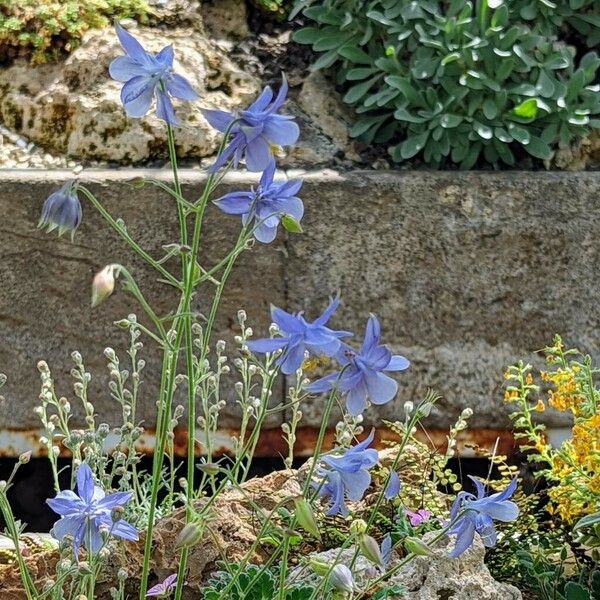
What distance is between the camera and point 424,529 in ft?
8.46

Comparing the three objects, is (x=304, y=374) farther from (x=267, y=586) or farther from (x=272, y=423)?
(x=267, y=586)

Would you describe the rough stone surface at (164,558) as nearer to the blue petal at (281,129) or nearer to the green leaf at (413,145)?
the blue petal at (281,129)

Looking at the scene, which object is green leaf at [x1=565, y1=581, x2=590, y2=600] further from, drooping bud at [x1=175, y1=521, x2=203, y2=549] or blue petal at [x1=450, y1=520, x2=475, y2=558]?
drooping bud at [x1=175, y1=521, x2=203, y2=549]

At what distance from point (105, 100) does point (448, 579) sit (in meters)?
2.13

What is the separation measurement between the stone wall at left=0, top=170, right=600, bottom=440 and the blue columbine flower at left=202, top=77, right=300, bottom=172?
75.7 inches

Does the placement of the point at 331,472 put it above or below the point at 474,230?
above

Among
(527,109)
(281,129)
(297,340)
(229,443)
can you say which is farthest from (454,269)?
(297,340)

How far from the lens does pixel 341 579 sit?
1.63 metres

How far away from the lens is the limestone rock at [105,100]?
3855 millimetres

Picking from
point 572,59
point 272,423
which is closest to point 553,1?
point 572,59

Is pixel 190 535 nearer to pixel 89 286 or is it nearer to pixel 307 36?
pixel 89 286

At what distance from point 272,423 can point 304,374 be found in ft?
0.62

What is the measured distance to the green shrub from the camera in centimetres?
407

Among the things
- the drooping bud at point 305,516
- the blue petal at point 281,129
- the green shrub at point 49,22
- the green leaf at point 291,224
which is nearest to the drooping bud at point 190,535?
the drooping bud at point 305,516
